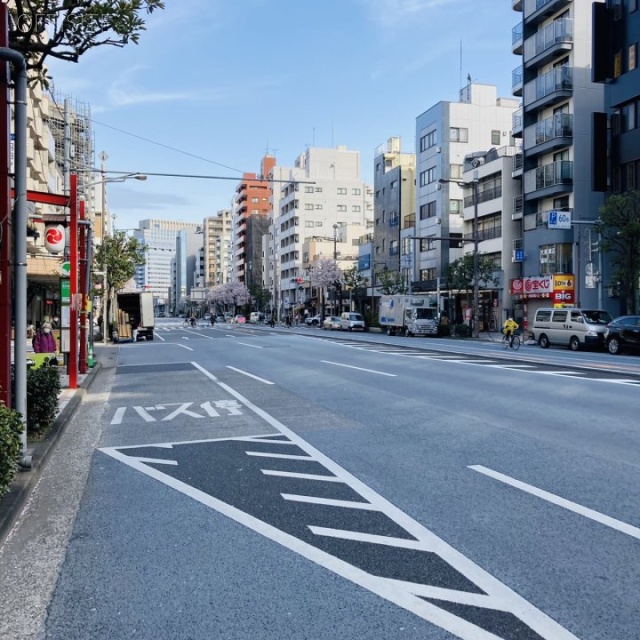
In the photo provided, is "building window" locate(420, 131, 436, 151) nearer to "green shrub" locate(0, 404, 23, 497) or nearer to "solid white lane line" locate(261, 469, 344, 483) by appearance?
"solid white lane line" locate(261, 469, 344, 483)

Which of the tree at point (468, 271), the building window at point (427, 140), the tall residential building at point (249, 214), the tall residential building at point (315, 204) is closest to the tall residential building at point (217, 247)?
the tall residential building at point (249, 214)

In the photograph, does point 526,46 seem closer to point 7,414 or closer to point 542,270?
point 542,270

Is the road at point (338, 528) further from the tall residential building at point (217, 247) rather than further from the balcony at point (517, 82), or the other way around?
the tall residential building at point (217, 247)

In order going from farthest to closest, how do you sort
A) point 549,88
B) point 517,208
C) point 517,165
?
point 517,208 → point 517,165 → point 549,88

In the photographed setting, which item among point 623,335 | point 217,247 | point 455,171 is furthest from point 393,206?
point 217,247

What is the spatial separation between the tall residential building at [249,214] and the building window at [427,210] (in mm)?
69945

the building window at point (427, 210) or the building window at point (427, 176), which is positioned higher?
the building window at point (427, 176)

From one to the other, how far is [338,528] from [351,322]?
58.6 meters

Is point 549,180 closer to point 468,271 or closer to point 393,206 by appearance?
point 468,271

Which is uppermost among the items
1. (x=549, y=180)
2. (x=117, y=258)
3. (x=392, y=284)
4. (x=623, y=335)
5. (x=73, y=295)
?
(x=549, y=180)

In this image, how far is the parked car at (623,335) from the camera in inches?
1066

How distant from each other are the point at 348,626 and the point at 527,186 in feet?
149

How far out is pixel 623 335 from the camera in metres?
27.5

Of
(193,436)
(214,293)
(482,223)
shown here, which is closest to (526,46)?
(482,223)
